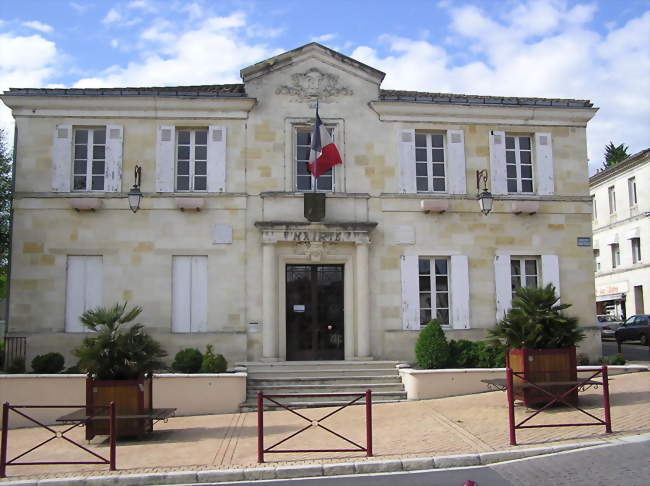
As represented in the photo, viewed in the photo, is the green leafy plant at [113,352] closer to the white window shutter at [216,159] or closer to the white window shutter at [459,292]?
the white window shutter at [216,159]

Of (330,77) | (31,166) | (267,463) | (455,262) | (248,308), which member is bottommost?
(267,463)

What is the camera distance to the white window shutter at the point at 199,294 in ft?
50.7

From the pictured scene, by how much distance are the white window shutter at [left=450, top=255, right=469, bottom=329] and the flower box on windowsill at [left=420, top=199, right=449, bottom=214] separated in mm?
1215

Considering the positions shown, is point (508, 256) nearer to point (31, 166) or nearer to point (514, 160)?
point (514, 160)

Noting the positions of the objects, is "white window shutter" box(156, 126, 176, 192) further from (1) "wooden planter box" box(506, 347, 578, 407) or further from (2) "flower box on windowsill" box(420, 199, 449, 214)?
(1) "wooden planter box" box(506, 347, 578, 407)

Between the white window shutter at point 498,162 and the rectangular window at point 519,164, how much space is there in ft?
0.74

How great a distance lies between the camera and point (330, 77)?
1641 centimetres

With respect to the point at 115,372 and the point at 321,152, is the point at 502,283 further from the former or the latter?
the point at 115,372

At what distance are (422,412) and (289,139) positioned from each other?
7.42 m

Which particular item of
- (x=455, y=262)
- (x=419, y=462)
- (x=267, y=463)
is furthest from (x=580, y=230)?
(x=267, y=463)

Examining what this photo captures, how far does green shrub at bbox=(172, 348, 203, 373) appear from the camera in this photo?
13.8 metres

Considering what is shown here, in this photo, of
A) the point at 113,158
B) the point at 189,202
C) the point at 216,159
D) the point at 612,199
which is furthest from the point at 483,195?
the point at 612,199

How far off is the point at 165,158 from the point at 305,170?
337 cm

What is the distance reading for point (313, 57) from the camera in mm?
16344
